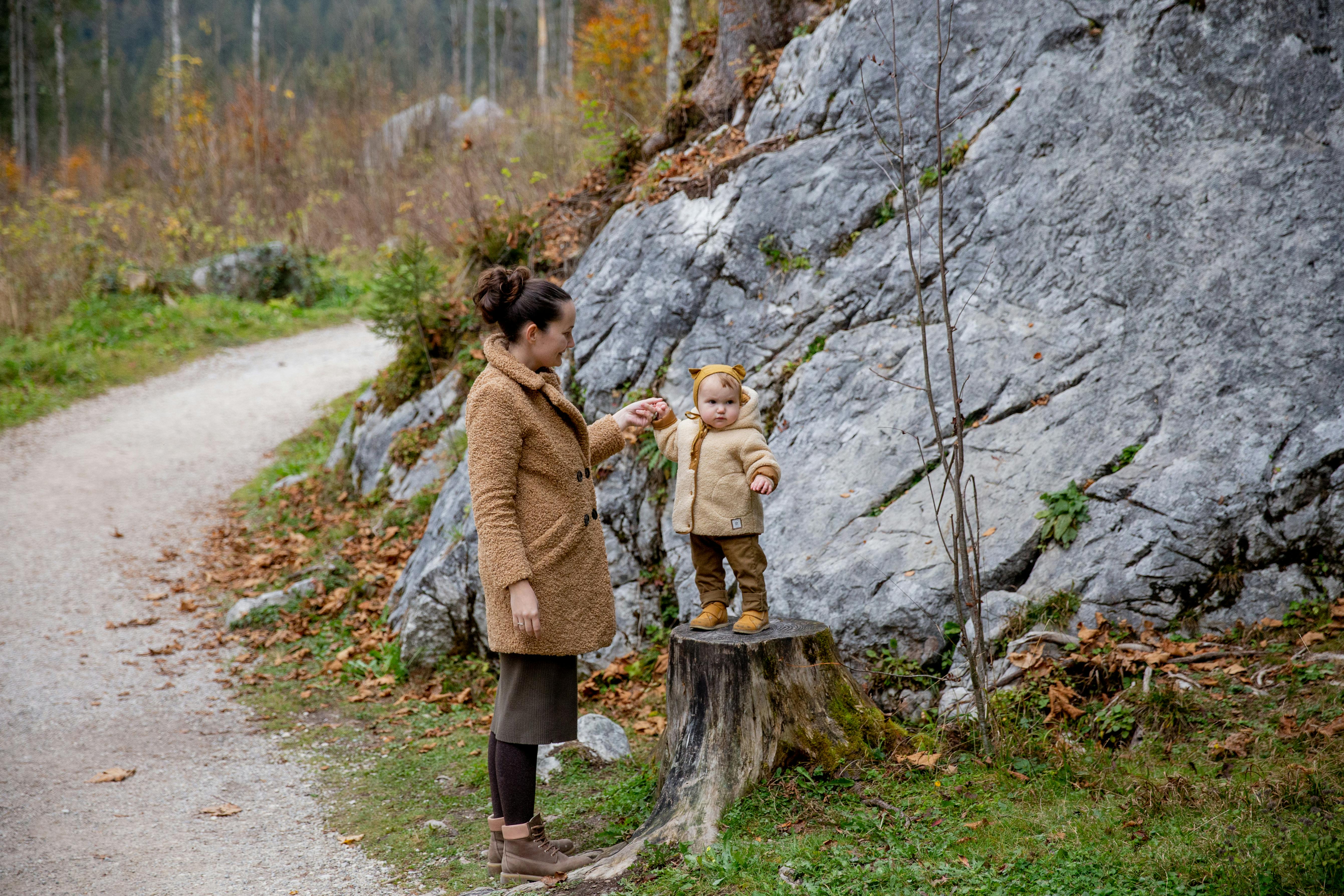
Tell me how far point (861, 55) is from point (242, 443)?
9607 mm

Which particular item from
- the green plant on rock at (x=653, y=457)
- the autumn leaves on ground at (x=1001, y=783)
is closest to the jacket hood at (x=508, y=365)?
the autumn leaves on ground at (x=1001, y=783)

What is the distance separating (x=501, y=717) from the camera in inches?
135

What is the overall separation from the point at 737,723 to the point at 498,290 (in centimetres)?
196

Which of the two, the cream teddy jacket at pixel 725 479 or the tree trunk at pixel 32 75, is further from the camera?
the tree trunk at pixel 32 75

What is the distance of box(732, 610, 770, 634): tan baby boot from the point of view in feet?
12.1

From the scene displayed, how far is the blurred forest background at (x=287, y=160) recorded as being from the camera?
10.3m

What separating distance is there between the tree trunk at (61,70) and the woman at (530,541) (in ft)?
119

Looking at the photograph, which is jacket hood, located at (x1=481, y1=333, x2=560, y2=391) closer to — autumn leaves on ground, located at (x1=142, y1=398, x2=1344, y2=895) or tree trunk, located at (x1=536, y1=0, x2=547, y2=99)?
autumn leaves on ground, located at (x1=142, y1=398, x2=1344, y2=895)

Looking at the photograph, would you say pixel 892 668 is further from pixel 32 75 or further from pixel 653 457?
pixel 32 75

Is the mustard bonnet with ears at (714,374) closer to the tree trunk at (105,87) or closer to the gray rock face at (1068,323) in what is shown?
the gray rock face at (1068,323)

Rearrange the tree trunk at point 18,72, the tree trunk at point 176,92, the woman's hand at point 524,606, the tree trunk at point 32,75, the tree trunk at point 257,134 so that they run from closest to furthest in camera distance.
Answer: the woman's hand at point 524,606 < the tree trunk at point 257,134 < the tree trunk at point 176,92 < the tree trunk at point 18,72 < the tree trunk at point 32,75

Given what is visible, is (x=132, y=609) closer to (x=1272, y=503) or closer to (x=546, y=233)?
(x=546, y=233)

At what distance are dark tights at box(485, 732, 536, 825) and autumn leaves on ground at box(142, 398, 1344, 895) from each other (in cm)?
32

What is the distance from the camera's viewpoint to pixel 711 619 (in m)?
3.83
